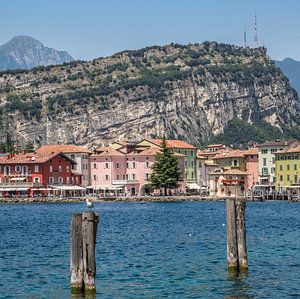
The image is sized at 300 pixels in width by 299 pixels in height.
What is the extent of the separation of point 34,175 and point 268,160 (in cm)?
4817

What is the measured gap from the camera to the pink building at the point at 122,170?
167250 millimetres

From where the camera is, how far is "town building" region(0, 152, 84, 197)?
15488cm

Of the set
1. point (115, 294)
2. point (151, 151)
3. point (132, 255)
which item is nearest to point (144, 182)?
point (151, 151)

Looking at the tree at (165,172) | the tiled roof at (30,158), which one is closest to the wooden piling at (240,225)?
the tree at (165,172)

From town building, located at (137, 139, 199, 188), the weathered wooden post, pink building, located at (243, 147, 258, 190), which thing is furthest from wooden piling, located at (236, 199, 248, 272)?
pink building, located at (243, 147, 258, 190)

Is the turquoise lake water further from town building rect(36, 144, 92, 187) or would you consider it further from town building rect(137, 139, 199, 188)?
town building rect(137, 139, 199, 188)

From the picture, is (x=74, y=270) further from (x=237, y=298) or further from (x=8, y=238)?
(x=8, y=238)

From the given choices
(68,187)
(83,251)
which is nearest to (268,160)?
(68,187)

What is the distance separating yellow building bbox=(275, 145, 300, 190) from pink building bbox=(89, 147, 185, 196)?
19.2 metres

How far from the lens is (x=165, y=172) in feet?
492

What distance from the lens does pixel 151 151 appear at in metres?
169

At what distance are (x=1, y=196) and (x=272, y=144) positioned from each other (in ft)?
181

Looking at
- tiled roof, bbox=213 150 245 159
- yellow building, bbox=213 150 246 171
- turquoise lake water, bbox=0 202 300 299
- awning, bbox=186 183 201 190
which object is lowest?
turquoise lake water, bbox=0 202 300 299

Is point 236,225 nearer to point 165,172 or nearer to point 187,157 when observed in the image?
point 165,172
